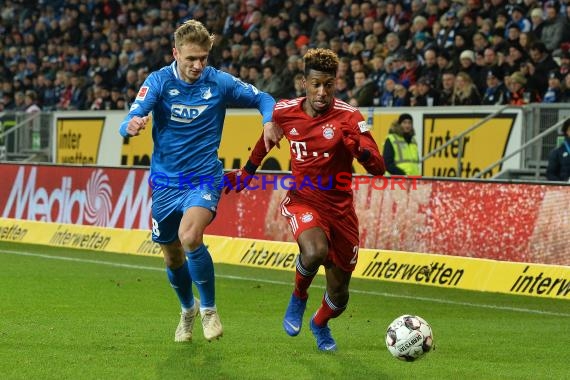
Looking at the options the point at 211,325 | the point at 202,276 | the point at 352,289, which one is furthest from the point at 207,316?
the point at 352,289

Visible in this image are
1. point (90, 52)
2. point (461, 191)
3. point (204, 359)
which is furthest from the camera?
point (90, 52)

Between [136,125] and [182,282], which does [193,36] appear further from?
[182,282]

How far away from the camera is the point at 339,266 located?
865 cm

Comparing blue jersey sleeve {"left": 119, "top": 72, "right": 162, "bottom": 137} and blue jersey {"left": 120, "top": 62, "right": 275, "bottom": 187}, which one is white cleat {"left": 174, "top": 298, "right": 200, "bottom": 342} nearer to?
blue jersey {"left": 120, "top": 62, "right": 275, "bottom": 187}

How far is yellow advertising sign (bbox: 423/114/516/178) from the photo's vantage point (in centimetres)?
1714

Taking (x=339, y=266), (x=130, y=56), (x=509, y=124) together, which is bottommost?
(x=339, y=266)

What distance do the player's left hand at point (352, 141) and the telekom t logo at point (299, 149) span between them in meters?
0.40

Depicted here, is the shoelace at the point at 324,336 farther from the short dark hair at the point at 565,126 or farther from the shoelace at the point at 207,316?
the short dark hair at the point at 565,126

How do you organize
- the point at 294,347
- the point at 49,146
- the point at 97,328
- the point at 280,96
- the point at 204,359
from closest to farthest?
the point at 204,359 → the point at 294,347 → the point at 97,328 → the point at 280,96 → the point at 49,146

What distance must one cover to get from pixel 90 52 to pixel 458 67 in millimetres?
14473

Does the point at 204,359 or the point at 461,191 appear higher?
the point at 461,191

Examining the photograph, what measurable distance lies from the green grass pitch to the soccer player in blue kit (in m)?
0.58

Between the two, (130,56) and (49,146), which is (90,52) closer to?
(130,56)

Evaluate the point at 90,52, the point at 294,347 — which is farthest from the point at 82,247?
the point at 90,52
